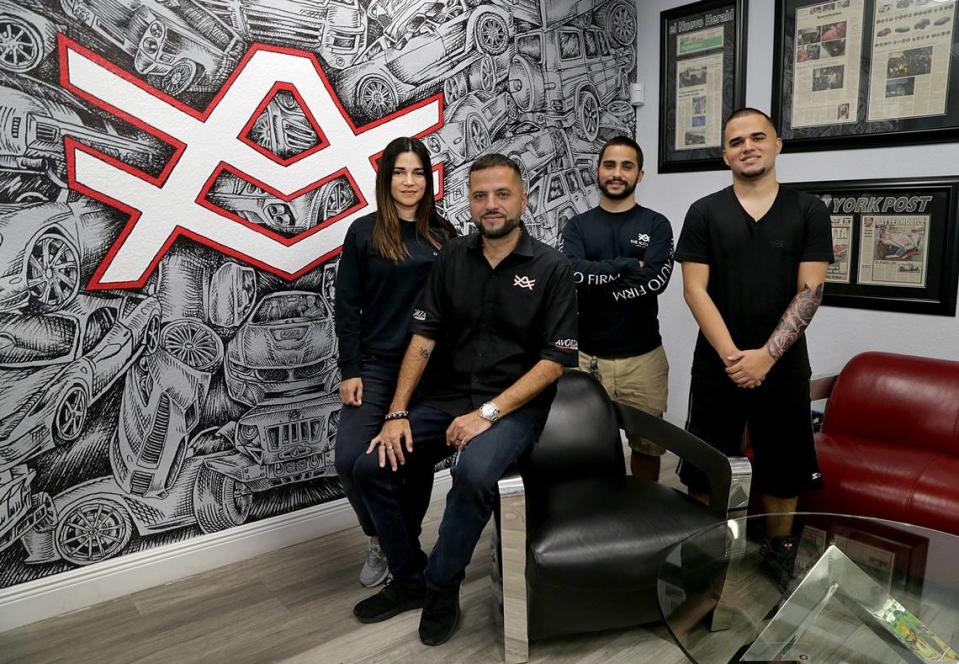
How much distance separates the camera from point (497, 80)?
3.30 m

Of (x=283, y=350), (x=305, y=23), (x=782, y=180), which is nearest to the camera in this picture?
(x=305, y=23)

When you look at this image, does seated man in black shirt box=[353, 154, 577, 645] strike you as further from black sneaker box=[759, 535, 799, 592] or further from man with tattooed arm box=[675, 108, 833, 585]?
black sneaker box=[759, 535, 799, 592]

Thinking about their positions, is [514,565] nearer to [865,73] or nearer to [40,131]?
[40,131]

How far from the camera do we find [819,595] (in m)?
1.65

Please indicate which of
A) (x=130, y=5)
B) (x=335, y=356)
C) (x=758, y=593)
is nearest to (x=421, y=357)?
(x=335, y=356)

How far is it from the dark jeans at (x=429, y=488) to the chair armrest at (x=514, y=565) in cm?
11

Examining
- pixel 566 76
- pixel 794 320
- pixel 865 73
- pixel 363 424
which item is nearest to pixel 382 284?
pixel 363 424

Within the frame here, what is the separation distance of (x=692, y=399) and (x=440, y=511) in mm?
1313

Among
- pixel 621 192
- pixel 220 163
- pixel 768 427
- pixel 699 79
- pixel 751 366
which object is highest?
pixel 699 79

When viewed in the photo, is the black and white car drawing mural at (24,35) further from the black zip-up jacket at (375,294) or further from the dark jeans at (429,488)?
the dark jeans at (429,488)

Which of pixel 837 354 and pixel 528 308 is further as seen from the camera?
pixel 837 354

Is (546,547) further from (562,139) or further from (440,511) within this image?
(562,139)

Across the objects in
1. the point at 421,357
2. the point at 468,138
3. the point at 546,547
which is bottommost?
the point at 546,547

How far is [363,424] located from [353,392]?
5.3 inches
